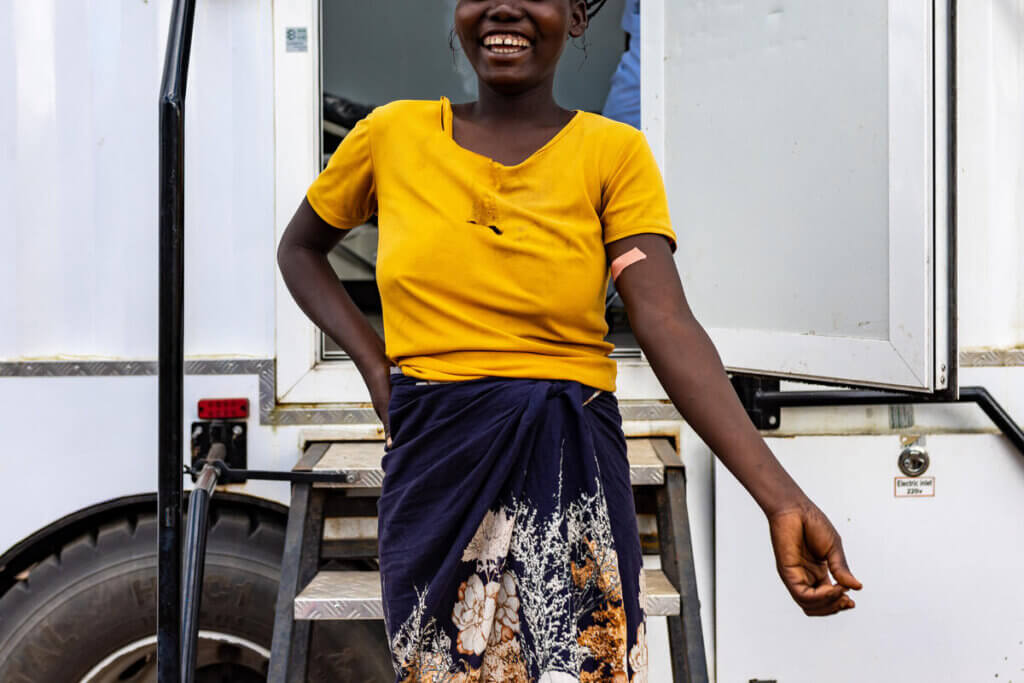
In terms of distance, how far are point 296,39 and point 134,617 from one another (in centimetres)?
158

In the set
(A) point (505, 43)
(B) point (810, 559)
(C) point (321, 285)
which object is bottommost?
(B) point (810, 559)

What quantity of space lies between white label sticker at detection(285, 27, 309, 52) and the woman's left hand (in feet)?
6.18

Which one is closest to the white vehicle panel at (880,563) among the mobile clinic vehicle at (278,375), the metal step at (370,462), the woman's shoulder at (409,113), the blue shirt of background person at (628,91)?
the mobile clinic vehicle at (278,375)

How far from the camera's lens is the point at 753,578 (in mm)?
2340

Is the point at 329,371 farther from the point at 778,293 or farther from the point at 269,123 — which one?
the point at 778,293

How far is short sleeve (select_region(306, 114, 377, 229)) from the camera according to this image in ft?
4.09

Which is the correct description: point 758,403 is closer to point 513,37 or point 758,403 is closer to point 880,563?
point 880,563

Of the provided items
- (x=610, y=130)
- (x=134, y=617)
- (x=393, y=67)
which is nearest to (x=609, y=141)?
(x=610, y=130)

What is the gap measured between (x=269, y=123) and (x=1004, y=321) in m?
2.01

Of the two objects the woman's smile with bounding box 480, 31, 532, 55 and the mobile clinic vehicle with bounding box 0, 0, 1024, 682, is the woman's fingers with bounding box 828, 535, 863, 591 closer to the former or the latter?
the woman's smile with bounding box 480, 31, 532, 55

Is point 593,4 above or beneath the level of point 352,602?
above

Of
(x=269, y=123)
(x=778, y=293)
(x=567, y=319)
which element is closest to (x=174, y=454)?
(x=567, y=319)

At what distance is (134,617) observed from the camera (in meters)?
2.35

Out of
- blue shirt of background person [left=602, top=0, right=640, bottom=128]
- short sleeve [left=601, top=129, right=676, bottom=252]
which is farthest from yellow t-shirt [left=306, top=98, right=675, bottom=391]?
blue shirt of background person [left=602, top=0, right=640, bottom=128]
